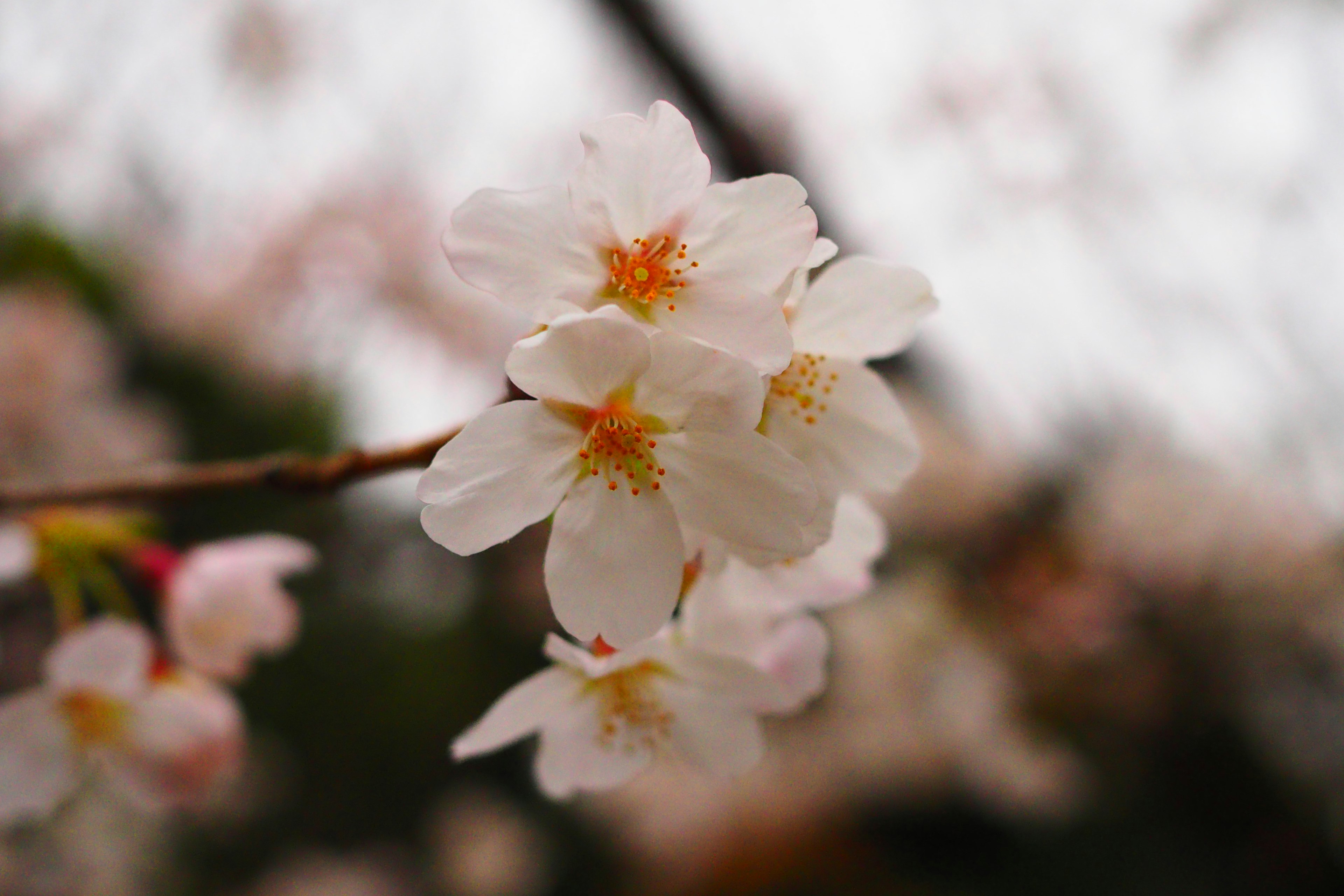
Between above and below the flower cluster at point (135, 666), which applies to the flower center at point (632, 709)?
above

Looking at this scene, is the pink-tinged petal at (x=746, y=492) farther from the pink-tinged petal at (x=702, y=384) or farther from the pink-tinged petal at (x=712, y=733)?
the pink-tinged petal at (x=712, y=733)

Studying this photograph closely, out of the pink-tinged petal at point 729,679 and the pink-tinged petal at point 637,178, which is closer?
the pink-tinged petal at point 637,178

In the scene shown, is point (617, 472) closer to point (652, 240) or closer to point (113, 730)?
point (652, 240)

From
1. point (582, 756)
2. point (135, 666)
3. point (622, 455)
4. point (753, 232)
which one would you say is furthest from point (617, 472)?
point (135, 666)

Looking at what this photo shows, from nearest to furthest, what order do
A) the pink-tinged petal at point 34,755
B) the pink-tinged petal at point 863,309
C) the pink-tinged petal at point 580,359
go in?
the pink-tinged petal at point 580,359 → the pink-tinged petal at point 863,309 → the pink-tinged petal at point 34,755

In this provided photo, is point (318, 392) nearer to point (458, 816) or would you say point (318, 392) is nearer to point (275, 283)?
point (275, 283)

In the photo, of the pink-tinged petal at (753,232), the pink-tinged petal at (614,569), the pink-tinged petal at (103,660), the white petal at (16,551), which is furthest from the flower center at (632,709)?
the white petal at (16,551)
